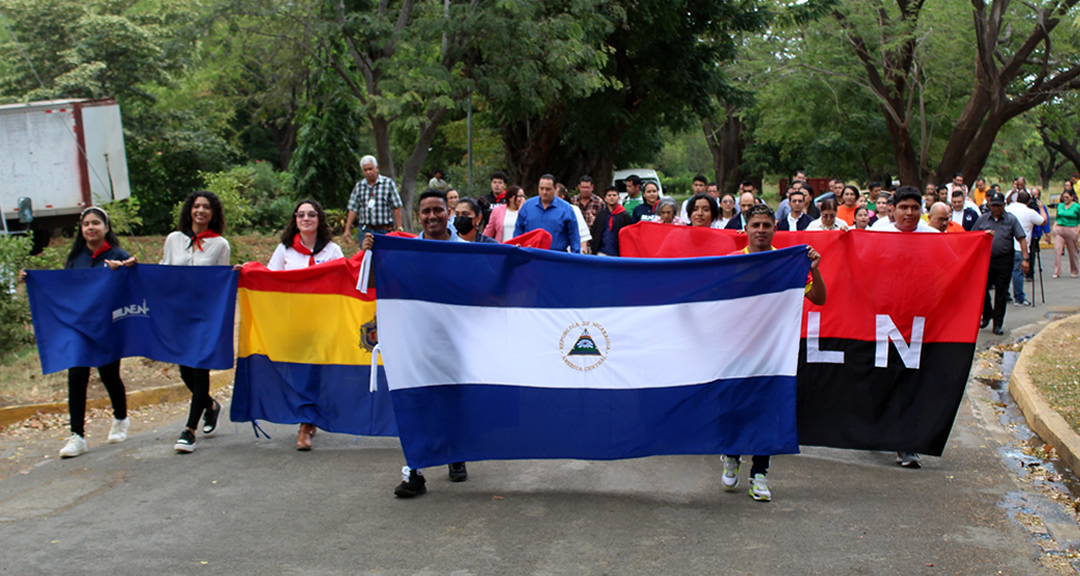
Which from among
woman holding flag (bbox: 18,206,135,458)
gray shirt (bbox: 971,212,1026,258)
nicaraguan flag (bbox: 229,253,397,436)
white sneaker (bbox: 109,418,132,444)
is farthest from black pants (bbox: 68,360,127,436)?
gray shirt (bbox: 971,212,1026,258)

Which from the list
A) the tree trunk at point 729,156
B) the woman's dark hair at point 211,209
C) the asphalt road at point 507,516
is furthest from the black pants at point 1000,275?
the tree trunk at point 729,156

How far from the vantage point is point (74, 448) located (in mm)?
6977

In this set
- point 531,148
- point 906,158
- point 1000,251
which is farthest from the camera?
point 531,148

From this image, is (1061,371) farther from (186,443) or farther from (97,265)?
(97,265)

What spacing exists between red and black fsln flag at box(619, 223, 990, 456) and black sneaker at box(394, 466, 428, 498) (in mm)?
2623

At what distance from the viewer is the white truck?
60.0ft

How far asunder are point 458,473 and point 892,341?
3151 millimetres

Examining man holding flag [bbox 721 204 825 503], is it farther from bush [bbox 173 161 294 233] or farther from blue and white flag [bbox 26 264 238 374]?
bush [bbox 173 161 294 233]

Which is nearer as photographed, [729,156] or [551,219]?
[551,219]

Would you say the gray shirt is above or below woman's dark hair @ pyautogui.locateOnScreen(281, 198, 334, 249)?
below

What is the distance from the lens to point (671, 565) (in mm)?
4809

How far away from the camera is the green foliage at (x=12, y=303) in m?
9.70

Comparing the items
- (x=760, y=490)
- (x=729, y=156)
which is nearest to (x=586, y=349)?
(x=760, y=490)

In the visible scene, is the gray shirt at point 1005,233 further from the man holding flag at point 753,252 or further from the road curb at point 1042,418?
the man holding flag at point 753,252
